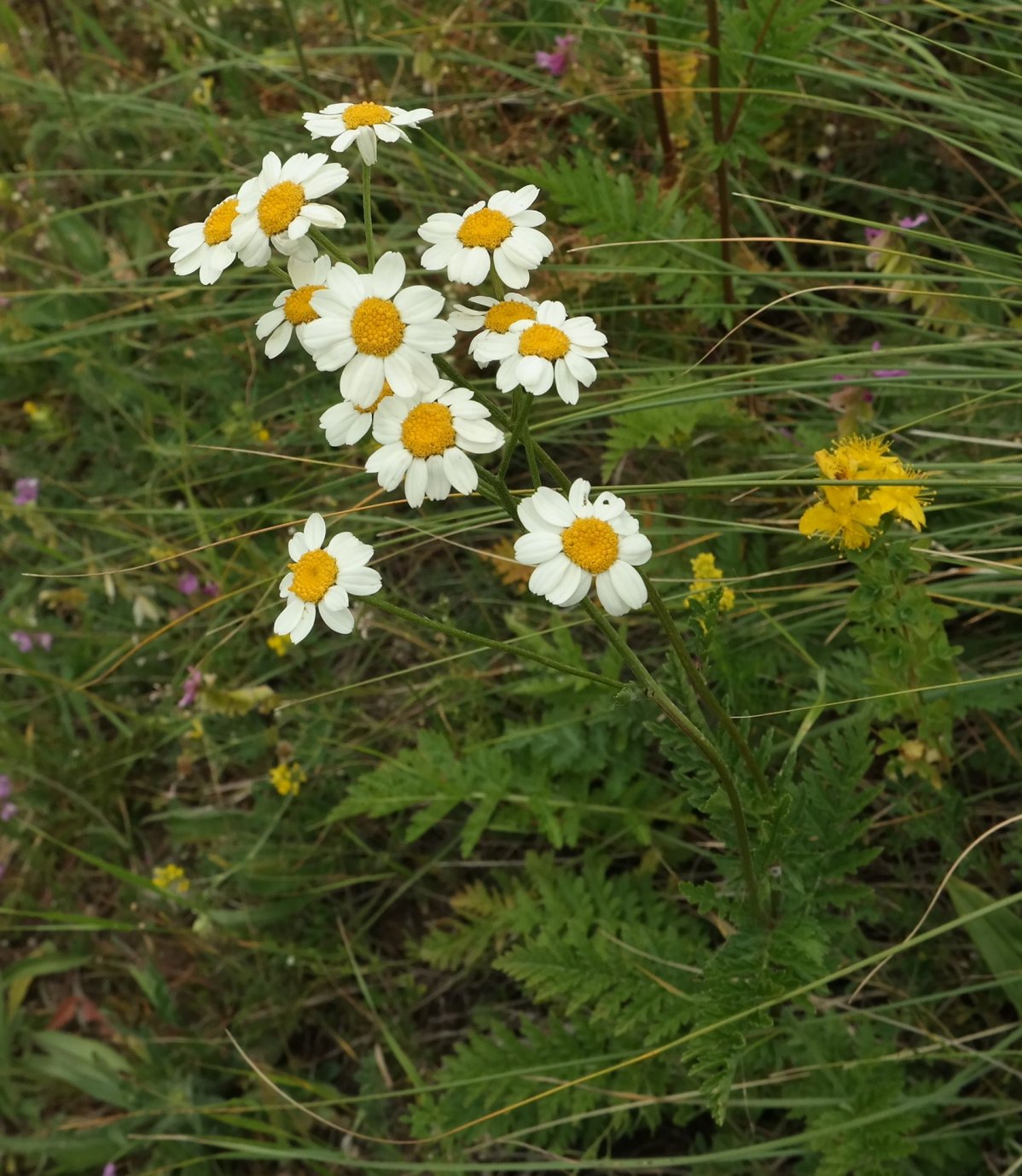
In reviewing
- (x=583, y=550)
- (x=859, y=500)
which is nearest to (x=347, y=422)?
(x=583, y=550)

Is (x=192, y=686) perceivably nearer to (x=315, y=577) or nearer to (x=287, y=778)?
(x=287, y=778)

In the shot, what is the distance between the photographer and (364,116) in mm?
1158

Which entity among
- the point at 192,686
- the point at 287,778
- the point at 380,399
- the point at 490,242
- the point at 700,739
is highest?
the point at 490,242

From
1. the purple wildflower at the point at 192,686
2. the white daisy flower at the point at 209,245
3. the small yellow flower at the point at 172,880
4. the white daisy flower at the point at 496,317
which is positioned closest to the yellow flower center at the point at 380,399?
the white daisy flower at the point at 496,317

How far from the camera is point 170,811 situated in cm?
238

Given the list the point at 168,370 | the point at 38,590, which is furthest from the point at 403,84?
the point at 38,590

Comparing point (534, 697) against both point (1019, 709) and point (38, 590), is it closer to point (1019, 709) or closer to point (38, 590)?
point (1019, 709)

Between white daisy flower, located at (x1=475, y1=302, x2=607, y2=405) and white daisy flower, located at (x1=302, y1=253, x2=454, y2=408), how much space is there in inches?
2.4

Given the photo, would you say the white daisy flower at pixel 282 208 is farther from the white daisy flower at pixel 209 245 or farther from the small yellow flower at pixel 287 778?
the small yellow flower at pixel 287 778

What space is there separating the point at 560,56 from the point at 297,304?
1449 millimetres

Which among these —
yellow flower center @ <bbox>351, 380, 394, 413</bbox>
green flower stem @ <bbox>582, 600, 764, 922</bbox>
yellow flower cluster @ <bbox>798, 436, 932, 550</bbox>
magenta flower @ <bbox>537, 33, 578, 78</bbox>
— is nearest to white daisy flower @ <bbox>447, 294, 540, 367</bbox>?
yellow flower center @ <bbox>351, 380, 394, 413</bbox>

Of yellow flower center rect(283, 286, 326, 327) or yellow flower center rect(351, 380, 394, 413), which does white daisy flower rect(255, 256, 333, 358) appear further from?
yellow flower center rect(351, 380, 394, 413)

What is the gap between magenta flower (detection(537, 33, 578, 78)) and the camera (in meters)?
2.21

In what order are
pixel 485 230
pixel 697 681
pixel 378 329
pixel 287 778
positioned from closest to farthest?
pixel 378 329 < pixel 485 230 < pixel 697 681 < pixel 287 778
